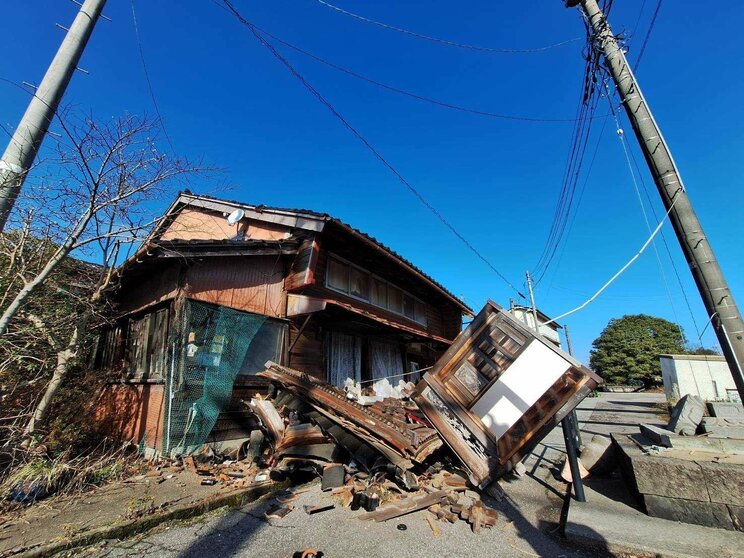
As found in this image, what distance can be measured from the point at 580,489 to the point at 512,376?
5.45ft

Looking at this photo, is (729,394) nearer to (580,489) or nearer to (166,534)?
(580,489)

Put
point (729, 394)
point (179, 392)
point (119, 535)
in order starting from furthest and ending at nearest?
point (729, 394)
point (179, 392)
point (119, 535)

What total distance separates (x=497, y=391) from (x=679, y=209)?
361 cm

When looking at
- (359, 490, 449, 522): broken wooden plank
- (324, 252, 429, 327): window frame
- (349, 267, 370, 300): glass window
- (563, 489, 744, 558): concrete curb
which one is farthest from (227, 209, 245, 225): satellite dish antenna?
(563, 489, 744, 558): concrete curb

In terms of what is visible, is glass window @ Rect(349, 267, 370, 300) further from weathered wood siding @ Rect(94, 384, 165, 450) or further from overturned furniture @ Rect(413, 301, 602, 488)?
weathered wood siding @ Rect(94, 384, 165, 450)

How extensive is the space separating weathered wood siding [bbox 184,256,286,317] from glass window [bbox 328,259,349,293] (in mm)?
1511

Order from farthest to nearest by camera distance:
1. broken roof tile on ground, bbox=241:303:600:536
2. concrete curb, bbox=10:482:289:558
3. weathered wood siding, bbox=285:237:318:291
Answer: weathered wood siding, bbox=285:237:318:291 < broken roof tile on ground, bbox=241:303:600:536 < concrete curb, bbox=10:482:289:558

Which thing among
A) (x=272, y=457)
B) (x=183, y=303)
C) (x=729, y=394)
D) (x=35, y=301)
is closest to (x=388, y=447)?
(x=272, y=457)

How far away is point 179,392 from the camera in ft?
20.0

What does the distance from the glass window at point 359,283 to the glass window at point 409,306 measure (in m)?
2.64

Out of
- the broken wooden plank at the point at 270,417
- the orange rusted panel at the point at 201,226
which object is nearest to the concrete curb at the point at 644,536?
the broken wooden plank at the point at 270,417

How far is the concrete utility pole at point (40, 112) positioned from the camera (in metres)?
3.71

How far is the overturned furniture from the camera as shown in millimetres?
4762

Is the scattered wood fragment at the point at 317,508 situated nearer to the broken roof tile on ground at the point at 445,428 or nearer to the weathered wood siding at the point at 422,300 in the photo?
the broken roof tile on ground at the point at 445,428
